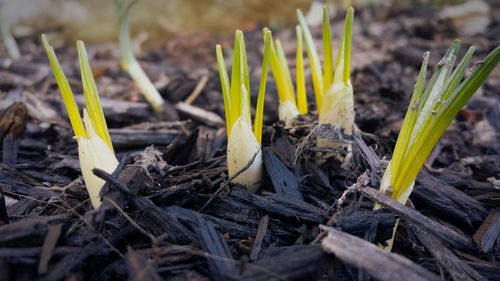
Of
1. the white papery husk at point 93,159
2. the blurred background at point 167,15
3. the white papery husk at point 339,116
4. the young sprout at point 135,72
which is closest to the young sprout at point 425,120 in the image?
the white papery husk at point 339,116

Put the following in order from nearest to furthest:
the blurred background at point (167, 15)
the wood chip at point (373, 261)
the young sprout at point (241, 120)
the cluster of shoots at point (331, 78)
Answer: the wood chip at point (373, 261) → the young sprout at point (241, 120) → the cluster of shoots at point (331, 78) → the blurred background at point (167, 15)

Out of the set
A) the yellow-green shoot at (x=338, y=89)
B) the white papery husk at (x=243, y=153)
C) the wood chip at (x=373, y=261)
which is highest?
the yellow-green shoot at (x=338, y=89)

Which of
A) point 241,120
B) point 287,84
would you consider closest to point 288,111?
point 287,84

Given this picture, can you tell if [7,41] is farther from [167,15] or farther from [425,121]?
[425,121]

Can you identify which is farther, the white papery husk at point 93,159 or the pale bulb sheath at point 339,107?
the pale bulb sheath at point 339,107

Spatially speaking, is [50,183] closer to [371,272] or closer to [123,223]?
[123,223]

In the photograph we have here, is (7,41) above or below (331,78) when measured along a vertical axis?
above

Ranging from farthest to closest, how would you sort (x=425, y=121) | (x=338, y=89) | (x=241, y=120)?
(x=338, y=89)
(x=241, y=120)
(x=425, y=121)

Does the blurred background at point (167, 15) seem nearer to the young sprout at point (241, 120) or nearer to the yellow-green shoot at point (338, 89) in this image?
the yellow-green shoot at point (338, 89)
